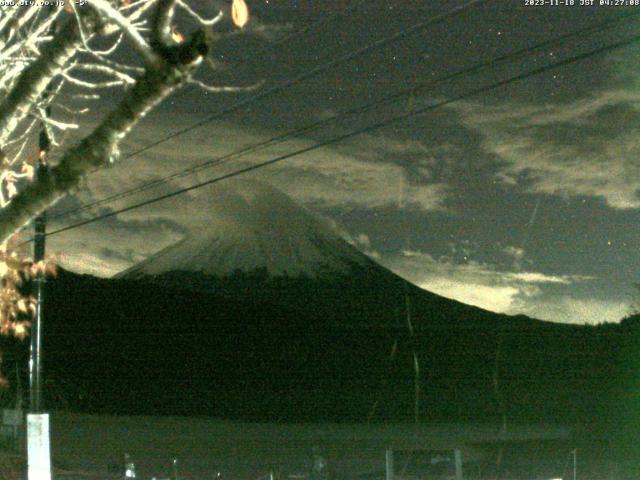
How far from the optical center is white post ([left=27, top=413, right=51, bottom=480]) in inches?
578

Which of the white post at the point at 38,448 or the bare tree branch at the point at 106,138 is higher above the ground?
the bare tree branch at the point at 106,138

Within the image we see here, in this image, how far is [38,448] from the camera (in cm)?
1489

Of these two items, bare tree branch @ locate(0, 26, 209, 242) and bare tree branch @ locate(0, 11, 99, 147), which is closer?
bare tree branch @ locate(0, 26, 209, 242)

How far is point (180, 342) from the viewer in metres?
68.3

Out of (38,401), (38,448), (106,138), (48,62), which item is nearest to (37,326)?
(38,401)

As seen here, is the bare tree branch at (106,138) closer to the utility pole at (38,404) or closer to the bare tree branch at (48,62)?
the bare tree branch at (48,62)

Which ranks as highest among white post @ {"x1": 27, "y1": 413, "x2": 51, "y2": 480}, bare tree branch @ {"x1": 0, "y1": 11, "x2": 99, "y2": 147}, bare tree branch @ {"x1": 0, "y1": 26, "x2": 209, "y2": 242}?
bare tree branch @ {"x1": 0, "y1": 11, "x2": 99, "y2": 147}

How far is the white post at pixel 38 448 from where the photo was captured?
48.2 ft

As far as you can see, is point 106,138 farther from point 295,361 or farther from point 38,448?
point 295,361

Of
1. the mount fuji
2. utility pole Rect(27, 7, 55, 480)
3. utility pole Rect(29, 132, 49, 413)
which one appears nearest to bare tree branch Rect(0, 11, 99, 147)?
utility pole Rect(27, 7, 55, 480)

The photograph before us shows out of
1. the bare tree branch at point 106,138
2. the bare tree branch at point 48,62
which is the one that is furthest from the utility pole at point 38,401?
the bare tree branch at point 106,138

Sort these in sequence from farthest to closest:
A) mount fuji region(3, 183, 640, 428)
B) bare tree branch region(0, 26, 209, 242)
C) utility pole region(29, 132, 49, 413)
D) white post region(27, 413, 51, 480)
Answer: mount fuji region(3, 183, 640, 428) → utility pole region(29, 132, 49, 413) → white post region(27, 413, 51, 480) → bare tree branch region(0, 26, 209, 242)

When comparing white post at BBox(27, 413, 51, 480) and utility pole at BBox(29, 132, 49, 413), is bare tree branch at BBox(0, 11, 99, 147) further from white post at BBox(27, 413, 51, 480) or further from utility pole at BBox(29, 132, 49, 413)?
utility pole at BBox(29, 132, 49, 413)

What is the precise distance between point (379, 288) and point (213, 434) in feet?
290
